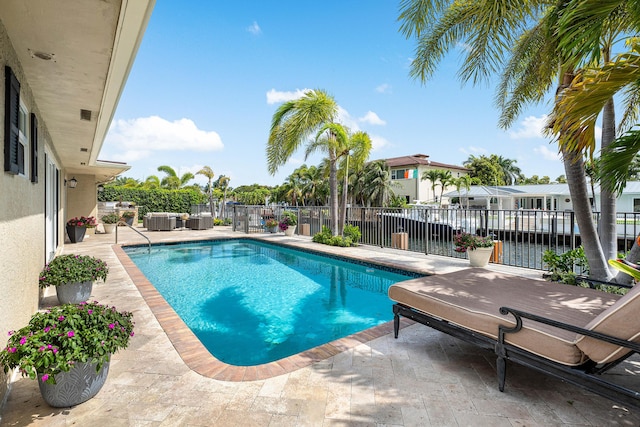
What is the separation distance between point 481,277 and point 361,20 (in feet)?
31.4

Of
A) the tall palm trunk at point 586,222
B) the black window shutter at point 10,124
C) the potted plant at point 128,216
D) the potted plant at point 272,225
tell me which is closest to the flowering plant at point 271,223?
the potted plant at point 272,225

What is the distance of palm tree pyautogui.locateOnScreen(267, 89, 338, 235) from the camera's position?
1047 cm

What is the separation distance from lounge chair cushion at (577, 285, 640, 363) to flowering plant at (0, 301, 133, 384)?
3.20 m

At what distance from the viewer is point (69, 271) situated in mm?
4254

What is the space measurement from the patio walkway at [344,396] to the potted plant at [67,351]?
154 millimetres

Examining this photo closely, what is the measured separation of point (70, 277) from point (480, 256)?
7.46 m

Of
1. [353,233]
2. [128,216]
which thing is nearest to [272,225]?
[353,233]

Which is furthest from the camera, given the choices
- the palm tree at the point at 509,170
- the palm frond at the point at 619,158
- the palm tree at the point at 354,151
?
the palm tree at the point at 509,170

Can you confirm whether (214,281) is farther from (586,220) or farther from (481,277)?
(586,220)

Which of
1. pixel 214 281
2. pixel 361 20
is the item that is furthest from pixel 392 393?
pixel 361 20

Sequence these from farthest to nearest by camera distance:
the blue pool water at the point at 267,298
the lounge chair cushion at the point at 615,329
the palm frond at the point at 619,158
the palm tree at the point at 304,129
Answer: the palm tree at the point at 304,129
the blue pool water at the point at 267,298
the palm frond at the point at 619,158
the lounge chair cushion at the point at 615,329

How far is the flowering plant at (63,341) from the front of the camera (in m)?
1.97

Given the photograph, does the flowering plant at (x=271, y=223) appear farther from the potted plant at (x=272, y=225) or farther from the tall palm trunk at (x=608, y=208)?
the tall palm trunk at (x=608, y=208)

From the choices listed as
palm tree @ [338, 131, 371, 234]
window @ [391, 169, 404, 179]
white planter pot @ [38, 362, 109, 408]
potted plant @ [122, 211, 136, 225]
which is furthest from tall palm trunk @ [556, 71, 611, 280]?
window @ [391, 169, 404, 179]
